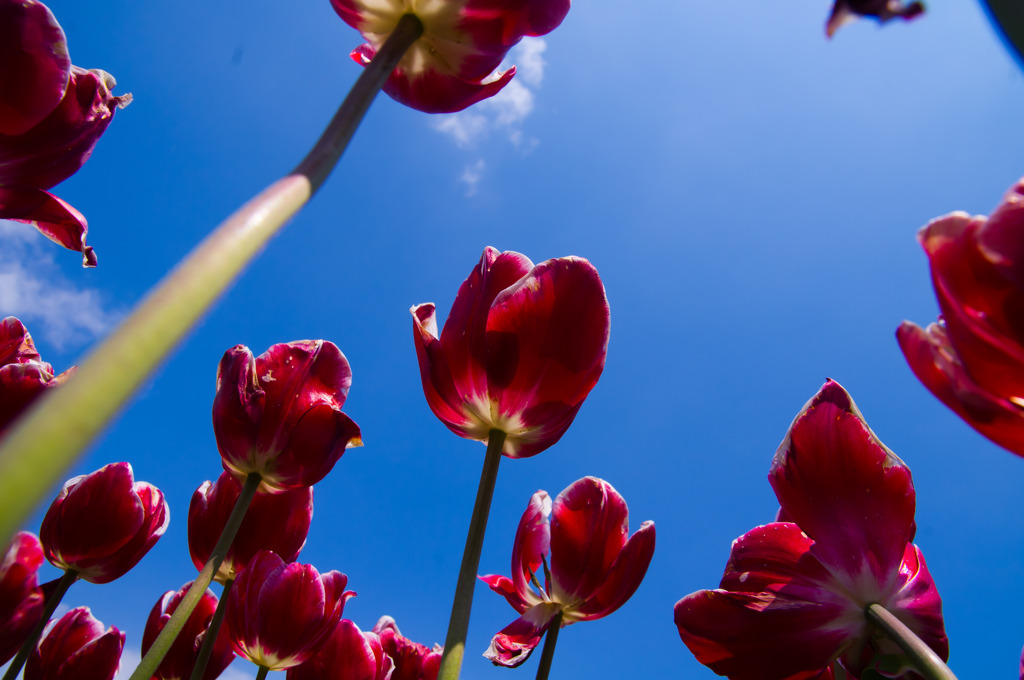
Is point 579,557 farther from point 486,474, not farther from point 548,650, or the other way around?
point 486,474

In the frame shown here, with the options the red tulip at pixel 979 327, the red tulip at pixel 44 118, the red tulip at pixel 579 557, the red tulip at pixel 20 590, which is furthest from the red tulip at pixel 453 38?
the red tulip at pixel 579 557

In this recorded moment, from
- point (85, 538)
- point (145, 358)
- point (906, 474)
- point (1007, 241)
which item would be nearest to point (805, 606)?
point (906, 474)

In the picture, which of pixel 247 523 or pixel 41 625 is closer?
pixel 41 625

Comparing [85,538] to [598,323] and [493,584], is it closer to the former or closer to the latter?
[493,584]

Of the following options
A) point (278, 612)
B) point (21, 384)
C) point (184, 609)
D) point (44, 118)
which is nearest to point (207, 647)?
point (278, 612)

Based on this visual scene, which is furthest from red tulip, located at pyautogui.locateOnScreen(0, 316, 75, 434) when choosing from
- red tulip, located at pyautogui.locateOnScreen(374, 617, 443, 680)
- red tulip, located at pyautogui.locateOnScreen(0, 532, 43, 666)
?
red tulip, located at pyautogui.locateOnScreen(374, 617, 443, 680)

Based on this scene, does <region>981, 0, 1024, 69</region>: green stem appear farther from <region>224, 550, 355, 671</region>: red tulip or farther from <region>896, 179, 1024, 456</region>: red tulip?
<region>224, 550, 355, 671</region>: red tulip
